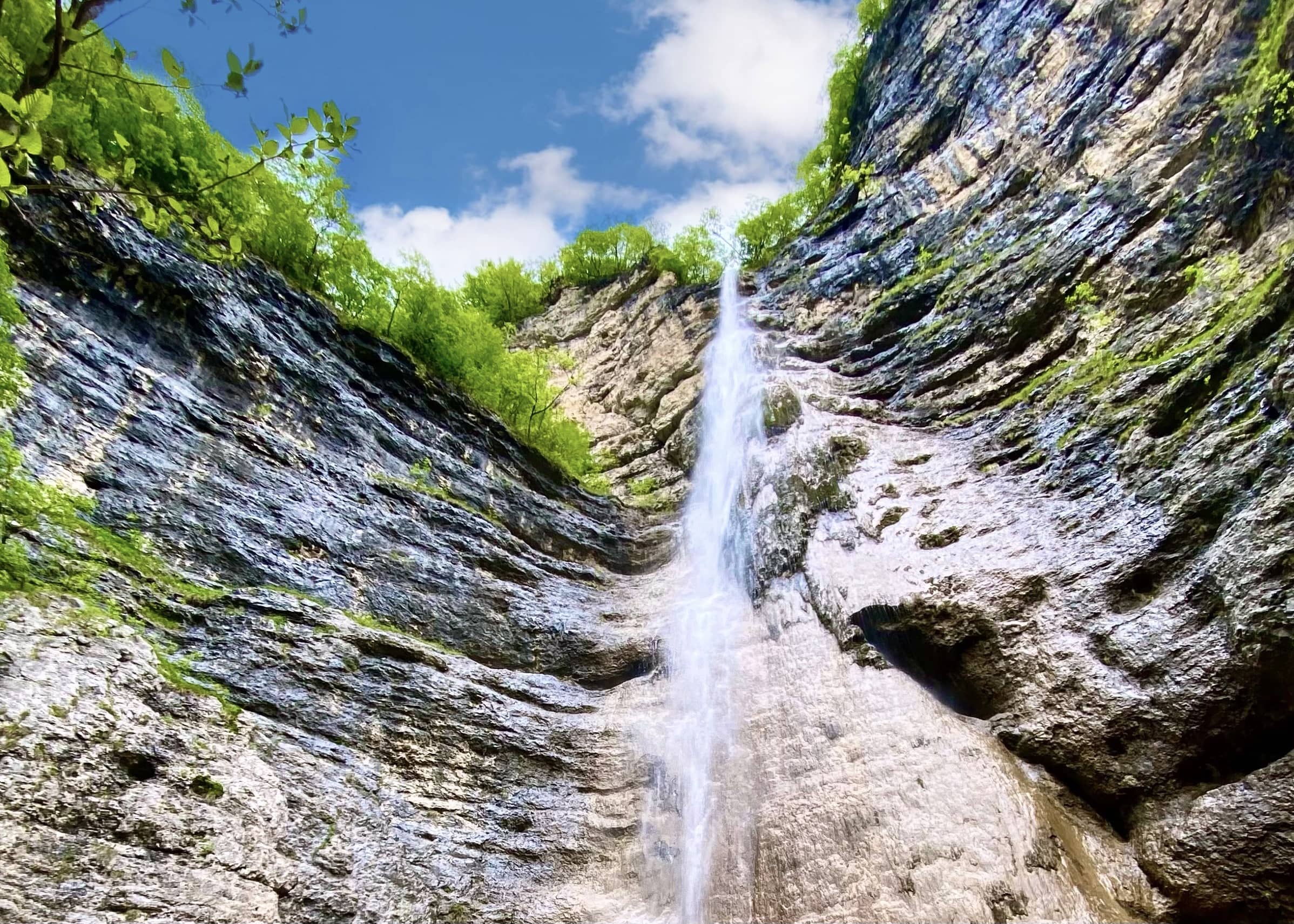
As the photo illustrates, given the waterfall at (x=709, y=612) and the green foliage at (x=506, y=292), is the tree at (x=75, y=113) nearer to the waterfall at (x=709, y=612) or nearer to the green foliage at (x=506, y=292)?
the waterfall at (x=709, y=612)

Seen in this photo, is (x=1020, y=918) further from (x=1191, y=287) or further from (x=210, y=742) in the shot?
(x=1191, y=287)

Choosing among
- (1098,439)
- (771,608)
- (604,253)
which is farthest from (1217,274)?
(604,253)

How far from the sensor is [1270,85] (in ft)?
25.7

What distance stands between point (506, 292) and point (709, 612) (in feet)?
59.8

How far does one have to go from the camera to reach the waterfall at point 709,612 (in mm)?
6855

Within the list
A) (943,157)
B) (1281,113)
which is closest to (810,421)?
(1281,113)

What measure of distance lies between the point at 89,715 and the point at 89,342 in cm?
386

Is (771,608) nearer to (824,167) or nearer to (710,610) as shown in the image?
(710,610)

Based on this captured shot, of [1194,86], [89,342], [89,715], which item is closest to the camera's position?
[89,715]

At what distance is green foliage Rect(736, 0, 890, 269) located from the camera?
21.5 m

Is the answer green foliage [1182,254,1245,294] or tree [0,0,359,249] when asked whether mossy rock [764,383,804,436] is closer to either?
green foliage [1182,254,1245,294]

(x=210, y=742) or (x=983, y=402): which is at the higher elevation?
(x=983, y=402)

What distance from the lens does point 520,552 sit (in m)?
9.92

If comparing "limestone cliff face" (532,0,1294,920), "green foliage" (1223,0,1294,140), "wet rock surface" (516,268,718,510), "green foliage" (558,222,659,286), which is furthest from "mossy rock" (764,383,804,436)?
"green foliage" (558,222,659,286)
